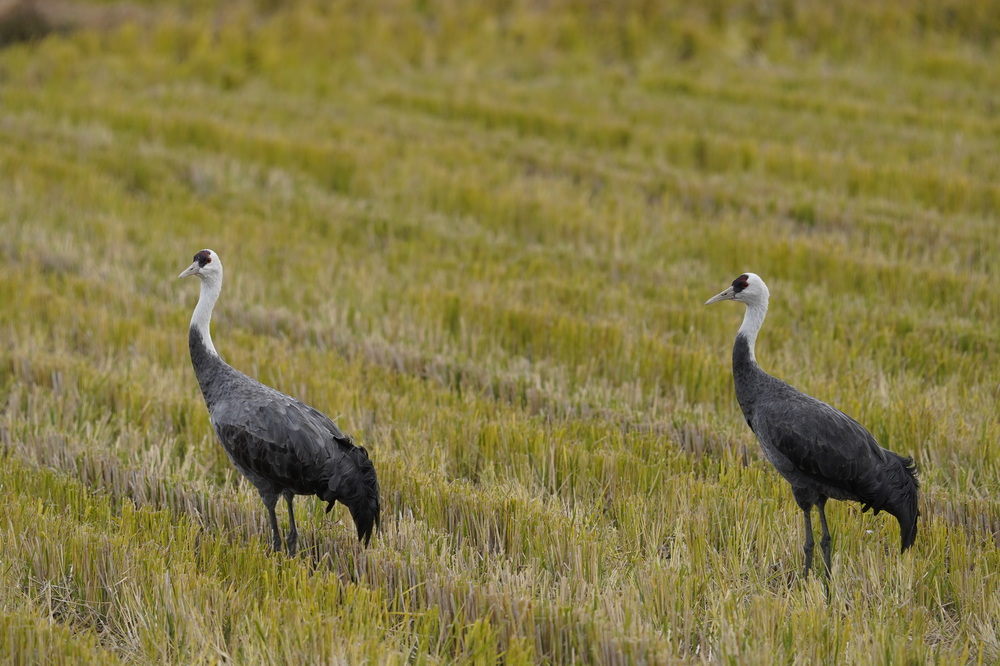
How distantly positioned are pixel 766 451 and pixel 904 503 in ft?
2.21

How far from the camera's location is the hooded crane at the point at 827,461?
476cm

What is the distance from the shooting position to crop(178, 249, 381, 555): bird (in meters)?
4.77

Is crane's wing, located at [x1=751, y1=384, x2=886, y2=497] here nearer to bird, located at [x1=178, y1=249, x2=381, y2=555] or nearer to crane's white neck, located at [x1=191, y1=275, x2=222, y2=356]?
bird, located at [x1=178, y1=249, x2=381, y2=555]

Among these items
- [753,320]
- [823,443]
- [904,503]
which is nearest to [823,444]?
[823,443]

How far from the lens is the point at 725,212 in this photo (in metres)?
10.8

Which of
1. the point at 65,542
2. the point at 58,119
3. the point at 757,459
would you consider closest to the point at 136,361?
the point at 65,542

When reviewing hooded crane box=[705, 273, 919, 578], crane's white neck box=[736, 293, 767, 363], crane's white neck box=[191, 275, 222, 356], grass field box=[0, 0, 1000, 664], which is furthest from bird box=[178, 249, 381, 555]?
crane's white neck box=[736, 293, 767, 363]

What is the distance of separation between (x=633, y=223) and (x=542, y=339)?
3.07m

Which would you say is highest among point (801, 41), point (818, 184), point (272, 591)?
point (801, 41)

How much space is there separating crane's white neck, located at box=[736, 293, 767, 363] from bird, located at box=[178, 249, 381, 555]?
2.07 metres

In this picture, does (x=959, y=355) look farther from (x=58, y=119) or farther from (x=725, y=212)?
(x=58, y=119)

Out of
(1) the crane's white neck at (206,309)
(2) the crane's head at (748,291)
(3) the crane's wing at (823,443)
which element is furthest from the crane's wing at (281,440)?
(2) the crane's head at (748,291)

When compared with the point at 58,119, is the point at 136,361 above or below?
below

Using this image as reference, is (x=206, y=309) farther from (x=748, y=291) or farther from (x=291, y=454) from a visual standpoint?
(x=748, y=291)
